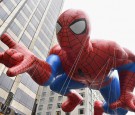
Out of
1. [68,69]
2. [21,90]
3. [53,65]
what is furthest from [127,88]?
[21,90]

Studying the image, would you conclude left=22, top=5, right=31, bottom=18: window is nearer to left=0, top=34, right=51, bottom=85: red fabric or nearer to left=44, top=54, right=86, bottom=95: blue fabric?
left=44, top=54, right=86, bottom=95: blue fabric

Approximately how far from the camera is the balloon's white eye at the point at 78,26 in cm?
381

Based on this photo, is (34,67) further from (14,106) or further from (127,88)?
(14,106)

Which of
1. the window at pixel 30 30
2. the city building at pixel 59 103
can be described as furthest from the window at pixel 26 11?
the city building at pixel 59 103

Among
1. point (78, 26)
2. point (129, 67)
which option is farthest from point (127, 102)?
point (78, 26)

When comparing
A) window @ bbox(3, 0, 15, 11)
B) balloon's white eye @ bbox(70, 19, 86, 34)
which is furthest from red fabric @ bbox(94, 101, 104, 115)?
window @ bbox(3, 0, 15, 11)

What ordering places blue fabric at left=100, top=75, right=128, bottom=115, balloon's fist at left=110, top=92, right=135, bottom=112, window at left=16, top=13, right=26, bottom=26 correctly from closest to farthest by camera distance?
balloon's fist at left=110, top=92, right=135, bottom=112 < blue fabric at left=100, top=75, right=128, bottom=115 < window at left=16, top=13, right=26, bottom=26

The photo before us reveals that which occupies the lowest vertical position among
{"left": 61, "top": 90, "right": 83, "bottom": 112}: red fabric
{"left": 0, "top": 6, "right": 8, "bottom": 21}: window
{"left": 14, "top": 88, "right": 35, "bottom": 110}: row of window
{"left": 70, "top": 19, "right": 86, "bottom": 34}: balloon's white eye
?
{"left": 14, "top": 88, "right": 35, "bottom": 110}: row of window

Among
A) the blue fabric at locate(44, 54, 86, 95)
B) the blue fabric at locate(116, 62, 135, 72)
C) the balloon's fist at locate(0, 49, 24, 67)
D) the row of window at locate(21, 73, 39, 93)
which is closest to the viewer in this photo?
the balloon's fist at locate(0, 49, 24, 67)

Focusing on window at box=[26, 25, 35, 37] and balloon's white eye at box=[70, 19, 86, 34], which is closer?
balloon's white eye at box=[70, 19, 86, 34]

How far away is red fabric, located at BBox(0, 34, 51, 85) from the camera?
3643mm

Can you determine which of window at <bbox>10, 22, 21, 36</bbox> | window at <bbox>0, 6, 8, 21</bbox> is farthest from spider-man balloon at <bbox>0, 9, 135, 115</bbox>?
window at <bbox>10, 22, 21, 36</bbox>

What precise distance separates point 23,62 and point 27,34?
2089cm

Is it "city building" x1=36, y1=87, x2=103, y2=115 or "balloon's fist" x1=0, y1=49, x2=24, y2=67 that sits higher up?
"balloon's fist" x1=0, y1=49, x2=24, y2=67
